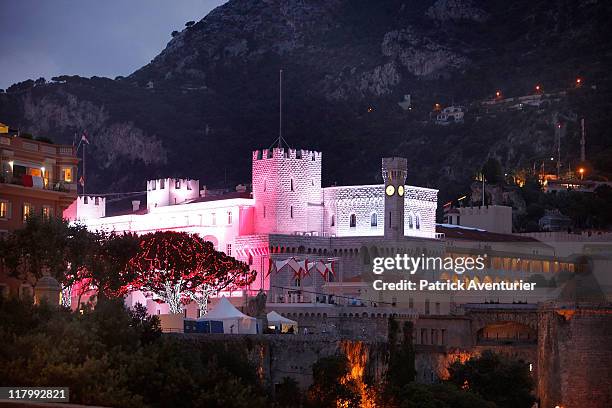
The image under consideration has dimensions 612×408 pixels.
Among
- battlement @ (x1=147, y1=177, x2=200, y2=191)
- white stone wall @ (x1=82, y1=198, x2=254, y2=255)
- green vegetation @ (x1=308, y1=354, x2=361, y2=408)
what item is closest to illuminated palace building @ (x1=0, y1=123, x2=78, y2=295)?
green vegetation @ (x1=308, y1=354, x2=361, y2=408)

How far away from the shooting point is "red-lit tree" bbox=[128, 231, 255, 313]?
88.1 meters

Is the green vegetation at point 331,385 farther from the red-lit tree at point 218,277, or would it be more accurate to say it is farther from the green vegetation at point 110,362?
the red-lit tree at point 218,277

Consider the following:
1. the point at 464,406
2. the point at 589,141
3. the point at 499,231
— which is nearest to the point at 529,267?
the point at 499,231

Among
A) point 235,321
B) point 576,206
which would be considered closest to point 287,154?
point 235,321

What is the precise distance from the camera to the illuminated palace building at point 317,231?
320ft

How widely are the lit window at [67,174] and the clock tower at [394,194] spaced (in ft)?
98.1

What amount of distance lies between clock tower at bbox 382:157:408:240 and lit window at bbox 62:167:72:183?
98.1 ft

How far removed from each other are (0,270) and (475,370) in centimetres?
2576

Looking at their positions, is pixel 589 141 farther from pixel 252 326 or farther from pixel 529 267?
pixel 252 326

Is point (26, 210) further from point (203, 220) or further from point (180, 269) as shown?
point (203, 220)

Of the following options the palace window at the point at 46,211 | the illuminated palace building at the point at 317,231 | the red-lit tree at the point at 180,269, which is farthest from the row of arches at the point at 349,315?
the palace window at the point at 46,211

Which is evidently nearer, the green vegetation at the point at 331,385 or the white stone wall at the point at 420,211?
the green vegetation at the point at 331,385

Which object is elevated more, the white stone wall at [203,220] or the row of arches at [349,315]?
the white stone wall at [203,220]

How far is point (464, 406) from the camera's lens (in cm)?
7212
